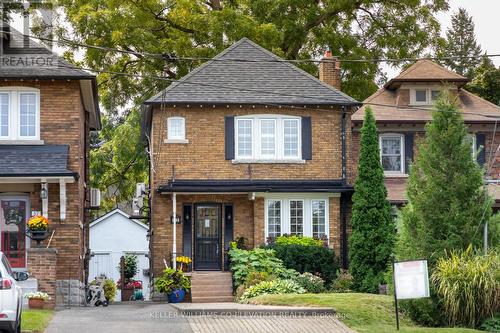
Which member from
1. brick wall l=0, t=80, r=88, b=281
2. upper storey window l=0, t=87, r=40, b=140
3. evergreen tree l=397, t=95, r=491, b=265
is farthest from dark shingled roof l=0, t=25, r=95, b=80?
evergreen tree l=397, t=95, r=491, b=265

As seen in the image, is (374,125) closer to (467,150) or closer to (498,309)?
(467,150)

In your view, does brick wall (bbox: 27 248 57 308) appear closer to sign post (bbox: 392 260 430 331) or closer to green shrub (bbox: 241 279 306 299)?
green shrub (bbox: 241 279 306 299)

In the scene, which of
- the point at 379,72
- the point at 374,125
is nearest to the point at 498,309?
the point at 374,125

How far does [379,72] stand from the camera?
161 feet

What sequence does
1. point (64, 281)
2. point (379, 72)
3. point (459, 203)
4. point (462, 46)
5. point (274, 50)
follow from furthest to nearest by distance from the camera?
point (462, 46) → point (379, 72) → point (274, 50) → point (64, 281) → point (459, 203)

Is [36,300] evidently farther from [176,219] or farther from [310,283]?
[310,283]

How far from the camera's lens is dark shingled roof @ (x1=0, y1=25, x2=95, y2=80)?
31.3 meters

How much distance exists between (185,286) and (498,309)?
1159cm

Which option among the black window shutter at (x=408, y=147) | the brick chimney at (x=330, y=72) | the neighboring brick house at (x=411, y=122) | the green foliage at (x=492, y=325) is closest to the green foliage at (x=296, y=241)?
the neighboring brick house at (x=411, y=122)

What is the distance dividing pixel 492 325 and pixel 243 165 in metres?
13.3

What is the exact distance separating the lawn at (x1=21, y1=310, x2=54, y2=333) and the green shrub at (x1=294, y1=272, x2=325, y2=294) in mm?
8272

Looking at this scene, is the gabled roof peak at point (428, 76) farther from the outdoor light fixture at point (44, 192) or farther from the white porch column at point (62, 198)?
the outdoor light fixture at point (44, 192)

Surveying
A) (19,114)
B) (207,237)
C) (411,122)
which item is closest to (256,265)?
(207,237)

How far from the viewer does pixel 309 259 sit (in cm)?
3378
